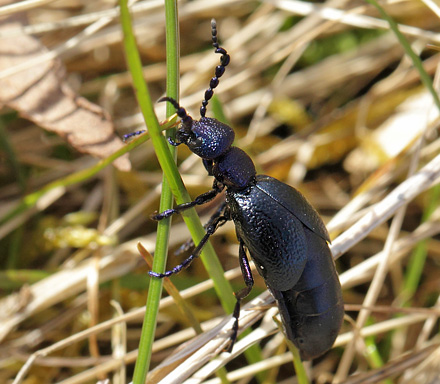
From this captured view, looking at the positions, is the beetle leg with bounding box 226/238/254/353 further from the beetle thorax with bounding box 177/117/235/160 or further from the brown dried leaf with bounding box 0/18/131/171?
the brown dried leaf with bounding box 0/18/131/171

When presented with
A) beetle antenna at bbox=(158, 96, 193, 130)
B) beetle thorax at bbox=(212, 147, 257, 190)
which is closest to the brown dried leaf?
beetle antenna at bbox=(158, 96, 193, 130)

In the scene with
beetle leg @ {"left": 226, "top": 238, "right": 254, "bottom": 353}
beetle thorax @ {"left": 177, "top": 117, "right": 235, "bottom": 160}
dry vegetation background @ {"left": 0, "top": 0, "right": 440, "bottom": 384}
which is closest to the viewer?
beetle leg @ {"left": 226, "top": 238, "right": 254, "bottom": 353}

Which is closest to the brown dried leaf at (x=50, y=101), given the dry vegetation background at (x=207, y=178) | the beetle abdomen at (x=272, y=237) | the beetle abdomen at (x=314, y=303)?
the dry vegetation background at (x=207, y=178)

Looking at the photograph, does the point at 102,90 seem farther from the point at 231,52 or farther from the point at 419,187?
the point at 419,187

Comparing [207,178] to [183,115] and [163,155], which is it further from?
[163,155]

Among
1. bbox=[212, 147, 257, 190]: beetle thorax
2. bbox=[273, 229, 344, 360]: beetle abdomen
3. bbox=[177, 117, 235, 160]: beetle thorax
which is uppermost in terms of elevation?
bbox=[177, 117, 235, 160]: beetle thorax

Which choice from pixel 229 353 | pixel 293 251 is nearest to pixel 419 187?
pixel 293 251

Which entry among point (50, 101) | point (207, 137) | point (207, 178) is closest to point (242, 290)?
point (207, 137)
